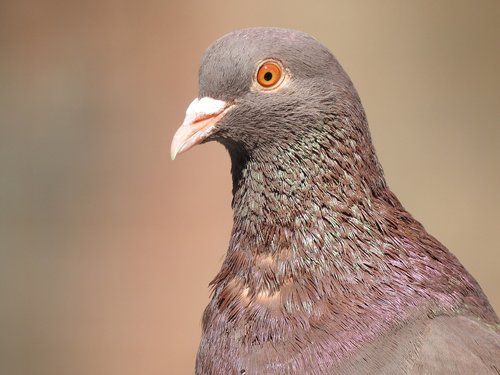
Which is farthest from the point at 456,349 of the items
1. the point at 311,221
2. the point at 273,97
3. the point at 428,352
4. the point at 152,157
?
the point at 152,157

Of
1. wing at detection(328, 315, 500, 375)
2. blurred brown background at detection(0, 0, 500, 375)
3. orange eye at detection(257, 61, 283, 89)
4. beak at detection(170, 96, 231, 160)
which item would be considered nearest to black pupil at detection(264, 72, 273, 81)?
orange eye at detection(257, 61, 283, 89)

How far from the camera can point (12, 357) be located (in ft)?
18.2

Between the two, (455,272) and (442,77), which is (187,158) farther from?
(455,272)

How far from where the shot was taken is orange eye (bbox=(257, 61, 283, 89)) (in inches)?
93.6

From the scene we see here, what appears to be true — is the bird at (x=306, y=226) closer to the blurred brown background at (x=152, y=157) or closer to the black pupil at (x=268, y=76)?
the black pupil at (x=268, y=76)

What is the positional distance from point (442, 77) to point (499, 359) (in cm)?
364

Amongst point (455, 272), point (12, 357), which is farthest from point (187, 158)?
point (455, 272)

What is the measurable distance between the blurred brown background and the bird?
2979mm

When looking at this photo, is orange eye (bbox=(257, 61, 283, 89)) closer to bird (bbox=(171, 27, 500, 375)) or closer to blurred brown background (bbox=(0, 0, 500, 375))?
bird (bbox=(171, 27, 500, 375))

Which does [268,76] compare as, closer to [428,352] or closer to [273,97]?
[273,97]

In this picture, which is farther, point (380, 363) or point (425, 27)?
point (425, 27)

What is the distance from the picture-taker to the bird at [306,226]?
7.55 feet

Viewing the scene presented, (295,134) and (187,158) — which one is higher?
(295,134)

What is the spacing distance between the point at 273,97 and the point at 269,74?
0.07 metres
